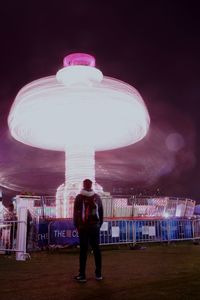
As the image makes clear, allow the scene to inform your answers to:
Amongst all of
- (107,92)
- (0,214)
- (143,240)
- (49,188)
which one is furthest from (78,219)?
(49,188)

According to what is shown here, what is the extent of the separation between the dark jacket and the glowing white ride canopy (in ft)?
37.0

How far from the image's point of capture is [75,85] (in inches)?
733

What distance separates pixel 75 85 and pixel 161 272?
1198cm

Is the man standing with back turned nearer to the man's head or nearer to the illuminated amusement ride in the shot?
the man's head

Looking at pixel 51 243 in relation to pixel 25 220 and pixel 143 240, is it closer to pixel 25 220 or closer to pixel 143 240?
pixel 25 220

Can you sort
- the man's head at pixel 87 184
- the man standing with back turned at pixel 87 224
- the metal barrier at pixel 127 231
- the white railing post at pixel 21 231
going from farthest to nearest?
the metal barrier at pixel 127 231
the white railing post at pixel 21 231
the man's head at pixel 87 184
the man standing with back turned at pixel 87 224

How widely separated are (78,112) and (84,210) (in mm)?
12646

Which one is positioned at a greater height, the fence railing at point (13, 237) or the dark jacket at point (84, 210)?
the dark jacket at point (84, 210)

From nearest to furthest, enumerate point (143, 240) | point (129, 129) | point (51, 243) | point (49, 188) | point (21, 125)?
1. point (51, 243)
2. point (143, 240)
3. point (21, 125)
4. point (129, 129)
5. point (49, 188)

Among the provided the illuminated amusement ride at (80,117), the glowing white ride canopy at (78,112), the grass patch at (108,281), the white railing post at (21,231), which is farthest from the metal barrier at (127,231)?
the glowing white ride canopy at (78,112)

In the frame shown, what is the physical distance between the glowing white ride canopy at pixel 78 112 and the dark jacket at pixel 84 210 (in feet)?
37.0

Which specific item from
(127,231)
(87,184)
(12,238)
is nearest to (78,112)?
(127,231)

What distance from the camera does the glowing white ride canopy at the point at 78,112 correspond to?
1847 cm

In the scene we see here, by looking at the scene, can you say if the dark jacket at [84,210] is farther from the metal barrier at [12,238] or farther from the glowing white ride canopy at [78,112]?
the glowing white ride canopy at [78,112]
